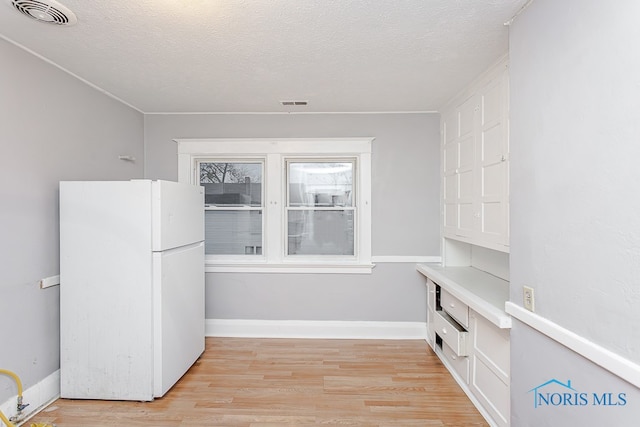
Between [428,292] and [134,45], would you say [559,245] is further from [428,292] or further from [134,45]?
[134,45]

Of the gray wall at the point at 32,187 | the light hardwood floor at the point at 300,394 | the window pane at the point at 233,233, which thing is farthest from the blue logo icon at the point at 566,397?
the gray wall at the point at 32,187

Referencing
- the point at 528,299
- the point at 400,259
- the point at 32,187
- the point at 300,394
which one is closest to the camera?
the point at 528,299

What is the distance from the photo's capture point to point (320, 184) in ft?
12.0

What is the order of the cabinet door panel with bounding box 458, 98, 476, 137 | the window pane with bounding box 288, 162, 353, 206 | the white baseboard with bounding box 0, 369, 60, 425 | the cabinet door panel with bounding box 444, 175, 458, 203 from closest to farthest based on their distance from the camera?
the white baseboard with bounding box 0, 369, 60, 425 → the cabinet door panel with bounding box 458, 98, 476, 137 → the cabinet door panel with bounding box 444, 175, 458, 203 → the window pane with bounding box 288, 162, 353, 206

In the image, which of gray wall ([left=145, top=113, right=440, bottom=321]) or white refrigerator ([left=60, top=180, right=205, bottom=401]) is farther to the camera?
gray wall ([left=145, top=113, right=440, bottom=321])

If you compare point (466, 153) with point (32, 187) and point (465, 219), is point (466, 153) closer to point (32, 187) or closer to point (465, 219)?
point (465, 219)

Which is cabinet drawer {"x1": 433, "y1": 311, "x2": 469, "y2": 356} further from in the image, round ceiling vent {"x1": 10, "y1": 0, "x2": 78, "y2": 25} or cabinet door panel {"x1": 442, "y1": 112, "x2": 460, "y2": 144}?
round ceiling vent {"x1": 10, "y1": 0, "x2": 78, "y2": 25}

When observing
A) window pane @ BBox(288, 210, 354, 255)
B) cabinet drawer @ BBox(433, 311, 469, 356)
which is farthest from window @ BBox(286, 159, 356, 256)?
cabinet drawer @ BBox(433, 311, 469, 356)

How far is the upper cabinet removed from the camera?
2188 millimetres

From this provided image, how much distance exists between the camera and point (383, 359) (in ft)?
→ 10.0

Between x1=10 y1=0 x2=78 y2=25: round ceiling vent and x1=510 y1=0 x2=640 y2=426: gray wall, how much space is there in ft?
7.55

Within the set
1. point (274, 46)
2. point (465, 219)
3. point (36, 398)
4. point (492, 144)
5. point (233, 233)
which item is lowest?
point (36, 398)

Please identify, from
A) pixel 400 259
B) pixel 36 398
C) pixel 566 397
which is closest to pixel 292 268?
pixel 400 259

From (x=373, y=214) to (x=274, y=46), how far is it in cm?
199
